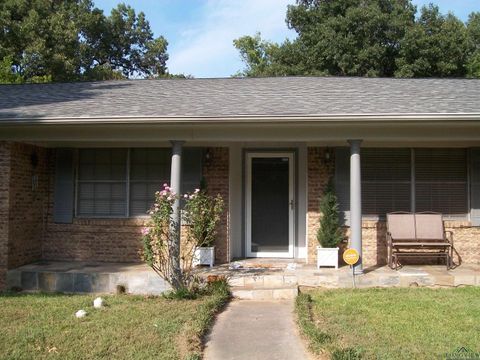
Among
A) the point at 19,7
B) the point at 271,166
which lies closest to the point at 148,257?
the point at 271,166

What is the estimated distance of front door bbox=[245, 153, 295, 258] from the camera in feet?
29.5

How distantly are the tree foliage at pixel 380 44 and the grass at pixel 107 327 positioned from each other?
58.5ft

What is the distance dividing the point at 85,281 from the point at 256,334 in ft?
11.0

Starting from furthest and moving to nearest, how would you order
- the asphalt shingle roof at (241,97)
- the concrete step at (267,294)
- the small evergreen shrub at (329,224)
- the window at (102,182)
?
the window at (102,182)
the small evergreen shrub at (329,224)
the asphalt shingle roof at (241,97)
the concrete step at (267,294)

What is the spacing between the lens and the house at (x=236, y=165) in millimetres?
7359

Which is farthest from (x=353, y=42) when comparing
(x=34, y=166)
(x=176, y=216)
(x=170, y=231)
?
(x=170, y=231)

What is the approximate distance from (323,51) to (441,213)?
616 inches

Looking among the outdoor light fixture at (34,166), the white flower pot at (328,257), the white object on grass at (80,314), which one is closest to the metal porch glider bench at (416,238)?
the white flower pot at (328,257)

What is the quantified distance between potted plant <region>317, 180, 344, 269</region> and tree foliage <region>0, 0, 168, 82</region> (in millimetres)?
15452

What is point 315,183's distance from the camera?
860 cm

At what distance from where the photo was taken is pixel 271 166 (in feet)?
29.8

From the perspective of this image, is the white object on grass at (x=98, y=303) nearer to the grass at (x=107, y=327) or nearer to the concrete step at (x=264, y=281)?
the grass at (x=107, y=327)

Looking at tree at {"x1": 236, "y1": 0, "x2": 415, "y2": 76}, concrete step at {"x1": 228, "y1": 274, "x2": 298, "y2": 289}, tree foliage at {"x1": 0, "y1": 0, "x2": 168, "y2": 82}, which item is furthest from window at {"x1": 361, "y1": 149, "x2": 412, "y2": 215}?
tree foliage at {"x1": 0, "y1": 0, "x2": 168, "y2": 82}

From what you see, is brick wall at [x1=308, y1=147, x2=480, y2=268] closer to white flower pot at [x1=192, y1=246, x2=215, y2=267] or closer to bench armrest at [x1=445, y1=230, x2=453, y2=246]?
bench armrest at [x1=445, y1=230, x2=453, y2=246]
